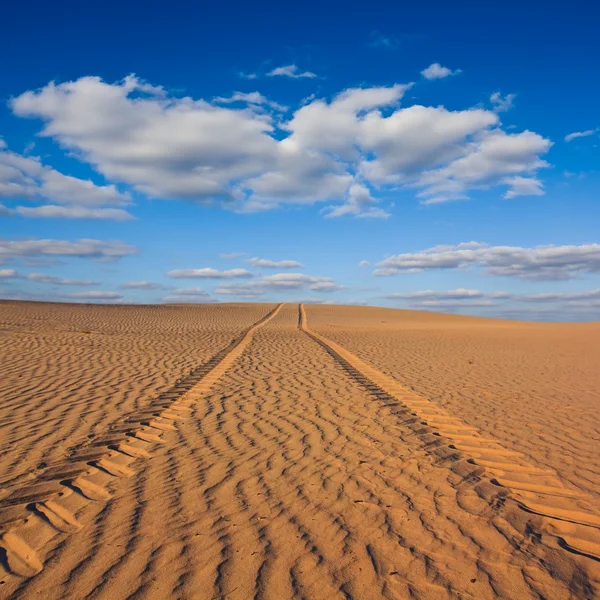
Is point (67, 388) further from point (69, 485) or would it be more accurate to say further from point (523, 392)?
point (523, 392)

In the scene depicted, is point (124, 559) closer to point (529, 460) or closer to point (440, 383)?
point (529, 460)

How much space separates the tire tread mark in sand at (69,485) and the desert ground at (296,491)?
0.02m

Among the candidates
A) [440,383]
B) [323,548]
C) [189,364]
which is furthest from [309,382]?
[323,548]

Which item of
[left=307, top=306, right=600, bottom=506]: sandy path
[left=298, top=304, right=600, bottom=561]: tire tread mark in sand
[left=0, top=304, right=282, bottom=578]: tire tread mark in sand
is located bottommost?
[left=0, top=304, right=282, bottom=578]: tire tread mark in sand

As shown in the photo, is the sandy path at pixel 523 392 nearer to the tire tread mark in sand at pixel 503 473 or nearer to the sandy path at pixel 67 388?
the tire tread mark in sand at pixel 503 473

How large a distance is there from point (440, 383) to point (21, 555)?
9755 millimetres

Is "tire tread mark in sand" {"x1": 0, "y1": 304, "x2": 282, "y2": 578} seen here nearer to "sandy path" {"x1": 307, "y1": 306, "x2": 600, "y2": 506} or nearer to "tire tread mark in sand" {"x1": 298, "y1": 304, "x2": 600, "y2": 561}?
"tire tread mark in sand" {"x1": 298, "y1": 304, "x2": 600, "y2": 561}

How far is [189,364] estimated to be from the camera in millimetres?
14109

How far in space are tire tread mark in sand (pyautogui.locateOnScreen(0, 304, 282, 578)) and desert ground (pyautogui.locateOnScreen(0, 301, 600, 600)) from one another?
23 millimetres

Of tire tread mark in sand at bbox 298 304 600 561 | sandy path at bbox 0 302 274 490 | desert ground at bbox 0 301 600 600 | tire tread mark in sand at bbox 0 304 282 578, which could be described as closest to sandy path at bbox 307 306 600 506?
desert ground at bbox 0 301 600 600

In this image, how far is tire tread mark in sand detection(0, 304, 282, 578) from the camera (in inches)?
144

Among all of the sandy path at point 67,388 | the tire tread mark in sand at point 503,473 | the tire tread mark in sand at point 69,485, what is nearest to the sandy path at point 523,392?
the tire tread mark in sand at point 503,473

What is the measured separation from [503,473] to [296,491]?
250cm

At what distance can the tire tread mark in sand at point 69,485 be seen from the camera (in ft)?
12.0
